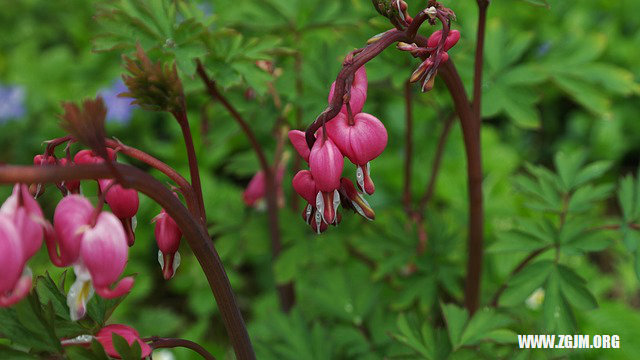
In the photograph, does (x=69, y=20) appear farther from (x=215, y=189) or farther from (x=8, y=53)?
(x=215, y=189)

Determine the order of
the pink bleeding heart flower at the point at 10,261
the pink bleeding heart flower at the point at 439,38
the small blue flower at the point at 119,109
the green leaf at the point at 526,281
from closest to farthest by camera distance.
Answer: the pink bleeding heart flower at the point at 10,261 < the pink bleeding heart flower at the point at 439,38 < the green leaf at the point at 526,281 < the small blue flower at the point at 119,109

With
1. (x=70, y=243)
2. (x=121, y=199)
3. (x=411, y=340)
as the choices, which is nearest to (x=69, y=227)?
(x=70, y=243)

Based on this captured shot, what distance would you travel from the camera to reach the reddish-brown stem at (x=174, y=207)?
2.93ft

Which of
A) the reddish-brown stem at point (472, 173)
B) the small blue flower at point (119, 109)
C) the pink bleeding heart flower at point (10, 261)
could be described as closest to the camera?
the pink bleeding heart flower at point (10, 261)

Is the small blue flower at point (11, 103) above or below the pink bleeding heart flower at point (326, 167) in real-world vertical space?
below

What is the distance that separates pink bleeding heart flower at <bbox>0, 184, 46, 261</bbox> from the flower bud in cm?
42

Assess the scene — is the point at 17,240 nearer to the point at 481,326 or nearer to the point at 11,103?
the point at 481,326

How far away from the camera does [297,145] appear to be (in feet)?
3.67

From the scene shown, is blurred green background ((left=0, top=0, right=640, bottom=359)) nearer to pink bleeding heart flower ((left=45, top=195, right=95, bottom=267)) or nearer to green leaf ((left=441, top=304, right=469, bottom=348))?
green leaf ((left=441, top=304, right=469, bottom=348))

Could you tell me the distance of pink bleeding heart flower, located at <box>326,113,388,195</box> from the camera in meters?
1.06

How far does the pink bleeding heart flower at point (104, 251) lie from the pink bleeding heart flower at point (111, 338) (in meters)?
0.20

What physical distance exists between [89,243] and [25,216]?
0.09 meters

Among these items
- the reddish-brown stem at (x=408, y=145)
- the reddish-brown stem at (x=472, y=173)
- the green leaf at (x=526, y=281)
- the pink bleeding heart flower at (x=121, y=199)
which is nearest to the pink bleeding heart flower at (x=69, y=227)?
the pink bleeding heart flower at (x=121, y=199)

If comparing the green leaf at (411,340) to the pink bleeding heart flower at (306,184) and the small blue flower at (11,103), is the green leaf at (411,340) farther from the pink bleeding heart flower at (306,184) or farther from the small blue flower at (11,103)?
the small blue flower at (11,103)
